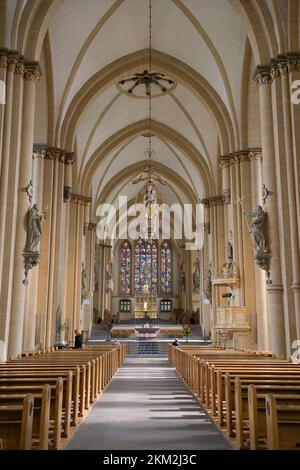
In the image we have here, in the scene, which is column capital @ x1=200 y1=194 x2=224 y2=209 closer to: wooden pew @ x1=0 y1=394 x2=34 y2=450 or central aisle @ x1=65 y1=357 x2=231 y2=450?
central aisle @ x1=65 y1=357 x2=231 y2=450

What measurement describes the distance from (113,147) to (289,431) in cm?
2556

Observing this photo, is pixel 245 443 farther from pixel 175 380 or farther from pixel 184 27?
pixel 184 27

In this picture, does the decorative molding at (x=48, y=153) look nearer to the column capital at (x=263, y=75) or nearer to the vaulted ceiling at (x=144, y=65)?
the vaulted ceiling at (x=144, y=65)

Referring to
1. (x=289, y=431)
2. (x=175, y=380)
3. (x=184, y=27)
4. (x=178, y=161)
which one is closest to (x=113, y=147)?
(x=178, y=161)

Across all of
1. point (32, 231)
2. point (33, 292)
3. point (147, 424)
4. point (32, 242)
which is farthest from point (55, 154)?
point (147, 424)

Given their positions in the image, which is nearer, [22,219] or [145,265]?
[22,219]

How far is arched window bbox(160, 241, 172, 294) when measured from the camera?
48625 mm

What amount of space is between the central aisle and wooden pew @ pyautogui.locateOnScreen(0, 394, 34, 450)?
45.9 inches

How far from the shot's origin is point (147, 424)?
673 centimetres

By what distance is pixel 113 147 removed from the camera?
1126 inches

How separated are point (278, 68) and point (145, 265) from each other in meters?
36.9

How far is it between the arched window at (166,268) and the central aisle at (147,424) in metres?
37.7

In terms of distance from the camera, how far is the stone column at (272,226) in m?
12.4

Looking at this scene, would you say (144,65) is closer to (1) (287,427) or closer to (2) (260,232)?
(2) (260,232)
